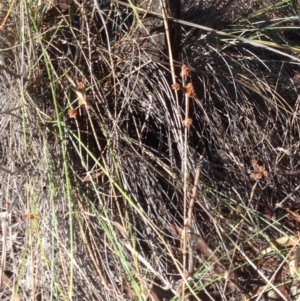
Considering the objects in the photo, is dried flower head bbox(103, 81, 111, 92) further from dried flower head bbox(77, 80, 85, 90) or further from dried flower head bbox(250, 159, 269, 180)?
dried flower head bbox(250, 159, 269, 180)

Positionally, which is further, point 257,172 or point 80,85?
point 257,172

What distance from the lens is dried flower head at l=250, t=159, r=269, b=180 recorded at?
209 cm

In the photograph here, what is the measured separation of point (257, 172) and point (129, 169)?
0.40m

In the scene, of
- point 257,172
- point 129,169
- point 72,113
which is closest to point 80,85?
point 72,113

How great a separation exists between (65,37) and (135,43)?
8.3 inches

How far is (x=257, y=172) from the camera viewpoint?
216 cm

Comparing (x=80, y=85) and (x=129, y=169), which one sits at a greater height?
(x=80, y=85)

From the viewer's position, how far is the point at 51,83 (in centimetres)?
200

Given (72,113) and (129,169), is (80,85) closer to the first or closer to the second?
(72,113)

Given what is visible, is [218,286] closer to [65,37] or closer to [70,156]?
[70,156]

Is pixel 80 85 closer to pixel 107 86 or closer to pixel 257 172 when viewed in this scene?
pixel 107 86

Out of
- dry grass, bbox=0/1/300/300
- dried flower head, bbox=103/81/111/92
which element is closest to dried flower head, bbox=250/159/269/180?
dry grass, bbox=0/1/300/300

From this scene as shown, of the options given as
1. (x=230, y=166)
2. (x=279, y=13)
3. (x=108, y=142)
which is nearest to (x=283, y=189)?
(x=230, y=166)

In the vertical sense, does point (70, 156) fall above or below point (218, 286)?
above
